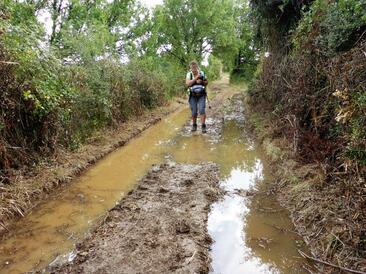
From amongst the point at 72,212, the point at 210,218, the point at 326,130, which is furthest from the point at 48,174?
the point at 326,130

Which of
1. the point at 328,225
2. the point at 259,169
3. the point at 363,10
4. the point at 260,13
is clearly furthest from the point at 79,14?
the point at 328,225

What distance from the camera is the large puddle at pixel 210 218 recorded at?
3881 millimetres

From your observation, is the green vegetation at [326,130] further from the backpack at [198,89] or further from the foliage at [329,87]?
the backpack at [198,89]

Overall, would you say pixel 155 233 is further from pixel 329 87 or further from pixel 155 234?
pixel 329 87

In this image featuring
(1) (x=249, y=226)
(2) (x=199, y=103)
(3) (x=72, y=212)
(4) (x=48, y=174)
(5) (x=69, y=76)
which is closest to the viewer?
(1) (x=249, y=226)

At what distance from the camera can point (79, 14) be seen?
1523 centimetres

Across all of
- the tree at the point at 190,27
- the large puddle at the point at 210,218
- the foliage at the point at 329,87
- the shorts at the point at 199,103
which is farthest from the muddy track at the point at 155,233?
the tree at the point at 190,27

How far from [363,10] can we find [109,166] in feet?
16.9

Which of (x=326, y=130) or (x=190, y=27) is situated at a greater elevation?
(x=190, y=27)

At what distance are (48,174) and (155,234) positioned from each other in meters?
2.64

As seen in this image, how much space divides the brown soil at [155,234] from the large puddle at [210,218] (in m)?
0.21

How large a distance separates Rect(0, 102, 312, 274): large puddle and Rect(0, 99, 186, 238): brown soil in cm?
16

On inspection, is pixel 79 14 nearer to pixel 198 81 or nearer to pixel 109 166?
pixel 198 81

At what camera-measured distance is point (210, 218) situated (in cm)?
482
